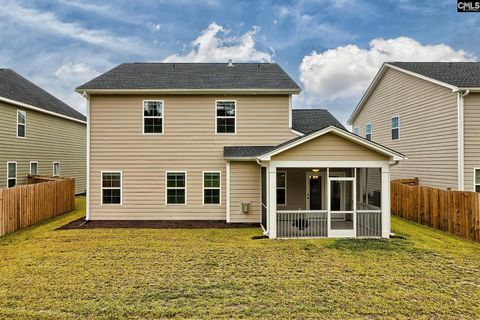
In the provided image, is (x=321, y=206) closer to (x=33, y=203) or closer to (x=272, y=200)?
(x=272, y=200)

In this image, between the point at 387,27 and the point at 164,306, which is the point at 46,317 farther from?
the point at 387,27

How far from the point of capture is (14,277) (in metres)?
6.48

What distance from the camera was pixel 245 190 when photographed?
1248cm

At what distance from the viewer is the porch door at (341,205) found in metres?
10.1

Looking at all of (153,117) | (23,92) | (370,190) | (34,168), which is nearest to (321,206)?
(370,190)

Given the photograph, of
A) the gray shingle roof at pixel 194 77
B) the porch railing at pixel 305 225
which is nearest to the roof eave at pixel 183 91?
the gray shingle roof at pixel 194 77

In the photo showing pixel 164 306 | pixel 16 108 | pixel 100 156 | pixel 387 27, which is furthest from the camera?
pixel 387 27

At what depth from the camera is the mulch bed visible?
38.3 feet

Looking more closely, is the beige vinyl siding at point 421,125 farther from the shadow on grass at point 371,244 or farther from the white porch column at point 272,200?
the white porch column at point 272,200

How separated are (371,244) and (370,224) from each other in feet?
4.05

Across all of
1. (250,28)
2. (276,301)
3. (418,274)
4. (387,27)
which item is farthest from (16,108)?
(387,27)

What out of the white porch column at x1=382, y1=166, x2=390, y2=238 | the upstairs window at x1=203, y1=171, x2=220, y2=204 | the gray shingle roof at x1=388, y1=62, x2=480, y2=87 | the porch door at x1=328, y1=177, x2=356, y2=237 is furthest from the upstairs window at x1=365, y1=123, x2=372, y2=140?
the upstairs window at x1=203, y1=171, x2=220, y2=204

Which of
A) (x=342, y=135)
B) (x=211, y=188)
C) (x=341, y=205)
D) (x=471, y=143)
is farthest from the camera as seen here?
(x=211, y=188)

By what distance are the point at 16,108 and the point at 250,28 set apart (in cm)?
1546
